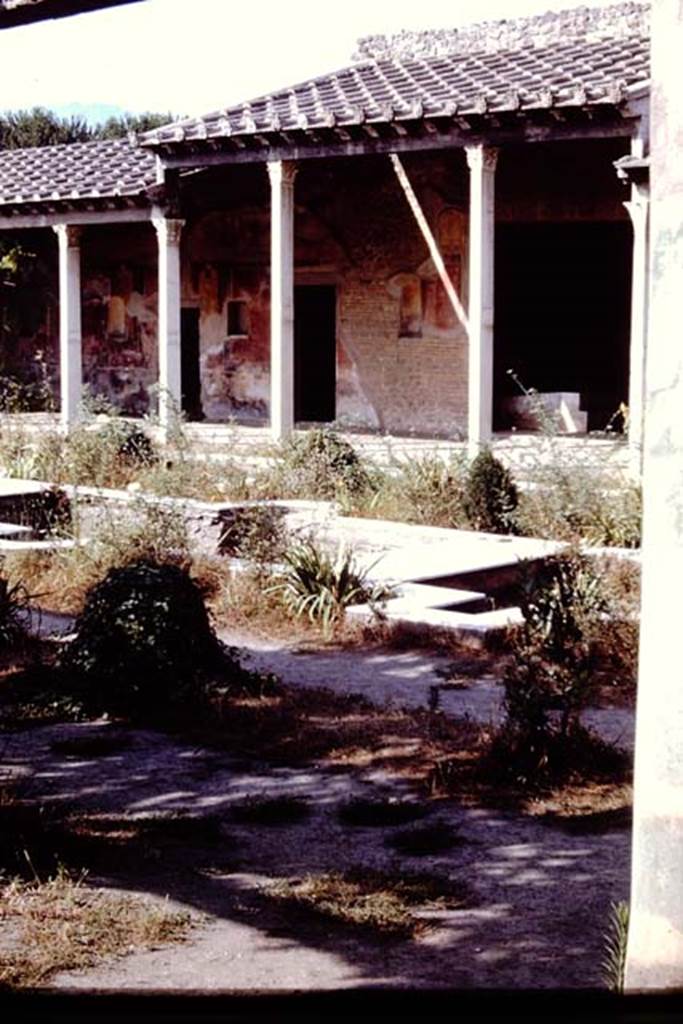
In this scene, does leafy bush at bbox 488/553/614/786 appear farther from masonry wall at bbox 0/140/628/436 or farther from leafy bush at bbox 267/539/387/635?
masonry wall at bbox 0/140/628/436

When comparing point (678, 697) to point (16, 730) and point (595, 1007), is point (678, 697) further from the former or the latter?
point (16, 730)

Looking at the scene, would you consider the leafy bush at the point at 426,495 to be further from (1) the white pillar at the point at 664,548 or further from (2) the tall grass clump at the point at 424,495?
(1) the white pillar at the point at 664,548

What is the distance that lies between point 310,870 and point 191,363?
58.8 ft

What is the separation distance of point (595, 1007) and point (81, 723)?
6269 millimetres

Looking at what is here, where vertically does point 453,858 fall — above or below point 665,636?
below

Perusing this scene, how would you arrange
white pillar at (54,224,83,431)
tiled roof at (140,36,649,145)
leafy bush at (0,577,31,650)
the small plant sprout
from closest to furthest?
the small plant sprout → leafy bush at (0,577,31,650) → tiled roof at (140,36,649,145) → white pillar at (54,224,83,431)

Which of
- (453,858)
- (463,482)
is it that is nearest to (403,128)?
(463,482)

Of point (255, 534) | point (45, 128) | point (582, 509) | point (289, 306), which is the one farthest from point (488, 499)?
point (45, 128)

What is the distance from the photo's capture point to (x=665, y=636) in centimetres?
233

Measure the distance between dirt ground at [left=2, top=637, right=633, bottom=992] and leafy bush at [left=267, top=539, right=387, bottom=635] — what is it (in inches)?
81.1

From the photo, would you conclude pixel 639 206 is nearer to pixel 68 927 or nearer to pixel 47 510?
pixel 47 510

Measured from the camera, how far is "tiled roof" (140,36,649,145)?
1467cm

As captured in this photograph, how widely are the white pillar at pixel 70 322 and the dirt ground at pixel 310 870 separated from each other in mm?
12206

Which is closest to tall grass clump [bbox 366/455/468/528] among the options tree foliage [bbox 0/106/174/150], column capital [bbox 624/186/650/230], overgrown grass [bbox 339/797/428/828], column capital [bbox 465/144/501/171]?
column capital [bbox 624/186/650/230]
